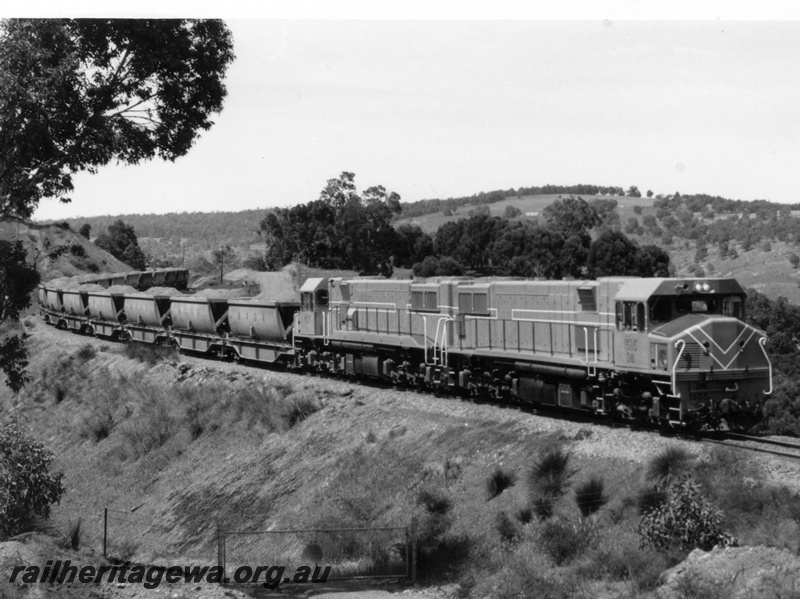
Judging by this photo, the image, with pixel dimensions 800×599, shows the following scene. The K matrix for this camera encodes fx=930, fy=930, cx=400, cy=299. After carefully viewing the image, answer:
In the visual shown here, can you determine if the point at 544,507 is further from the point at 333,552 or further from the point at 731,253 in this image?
the point at 731,253

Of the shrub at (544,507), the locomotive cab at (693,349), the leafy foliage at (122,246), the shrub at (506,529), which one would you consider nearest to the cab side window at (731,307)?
the locomotive cab at (693,349)

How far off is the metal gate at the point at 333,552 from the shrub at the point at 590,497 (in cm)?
279

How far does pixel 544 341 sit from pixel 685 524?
8.48 m

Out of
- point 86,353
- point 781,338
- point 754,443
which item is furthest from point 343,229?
point 754,443

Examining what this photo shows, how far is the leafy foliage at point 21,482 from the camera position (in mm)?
17047

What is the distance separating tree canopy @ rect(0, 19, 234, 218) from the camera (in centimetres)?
1486

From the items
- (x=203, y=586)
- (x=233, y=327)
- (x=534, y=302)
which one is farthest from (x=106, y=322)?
(x=203, y=586)

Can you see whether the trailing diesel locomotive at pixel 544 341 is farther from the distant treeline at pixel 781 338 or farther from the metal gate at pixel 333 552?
the distant treeline at pixel 781 338

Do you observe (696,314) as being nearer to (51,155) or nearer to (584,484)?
(584,484)

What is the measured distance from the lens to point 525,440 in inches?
725

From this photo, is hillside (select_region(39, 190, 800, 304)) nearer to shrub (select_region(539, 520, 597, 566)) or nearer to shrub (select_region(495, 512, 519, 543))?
shrub (select_region(495, 512, 519, 543))

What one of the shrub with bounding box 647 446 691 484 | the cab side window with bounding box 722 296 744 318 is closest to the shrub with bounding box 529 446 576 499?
the shrub with bounding box 647 446 691 484

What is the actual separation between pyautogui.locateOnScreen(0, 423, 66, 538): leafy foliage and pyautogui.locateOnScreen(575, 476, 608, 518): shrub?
9.93 metres

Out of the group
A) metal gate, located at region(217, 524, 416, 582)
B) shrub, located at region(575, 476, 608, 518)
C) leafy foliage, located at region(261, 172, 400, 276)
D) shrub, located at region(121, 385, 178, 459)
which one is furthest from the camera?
leafy foliage, located at region(261, 172, 400, 276)
